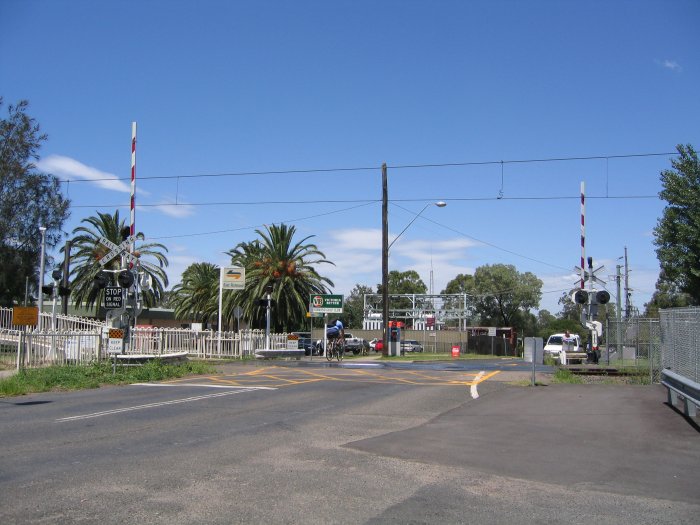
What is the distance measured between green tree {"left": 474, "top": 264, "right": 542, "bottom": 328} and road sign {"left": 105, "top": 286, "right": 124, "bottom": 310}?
229 feet

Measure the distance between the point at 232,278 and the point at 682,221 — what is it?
23586mm

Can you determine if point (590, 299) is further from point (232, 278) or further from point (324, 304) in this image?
point (232, 278)

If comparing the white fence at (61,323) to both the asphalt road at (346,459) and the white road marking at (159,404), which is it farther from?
the white road marking at (159,404)

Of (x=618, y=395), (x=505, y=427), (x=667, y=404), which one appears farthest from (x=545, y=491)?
(x=618, y=395)

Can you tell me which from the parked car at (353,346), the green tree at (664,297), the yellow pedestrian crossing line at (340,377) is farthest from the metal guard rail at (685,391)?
the green tree at (664,297)

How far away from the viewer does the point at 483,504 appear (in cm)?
677

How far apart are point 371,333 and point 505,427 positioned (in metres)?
60.9

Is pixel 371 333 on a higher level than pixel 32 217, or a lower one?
lower

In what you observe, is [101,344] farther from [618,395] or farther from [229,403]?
[618,395]

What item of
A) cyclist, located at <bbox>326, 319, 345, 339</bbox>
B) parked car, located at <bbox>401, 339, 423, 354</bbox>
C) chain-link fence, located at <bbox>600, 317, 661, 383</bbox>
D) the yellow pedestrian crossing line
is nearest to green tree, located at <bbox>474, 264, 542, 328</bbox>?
parked car, located at <bbox>401, 339, 423, 354</bbox>

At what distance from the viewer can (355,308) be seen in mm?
113562

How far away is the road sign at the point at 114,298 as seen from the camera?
21.2m

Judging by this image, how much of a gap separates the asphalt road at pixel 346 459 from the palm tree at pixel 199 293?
43.8 meters

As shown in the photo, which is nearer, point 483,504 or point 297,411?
point 483,504
